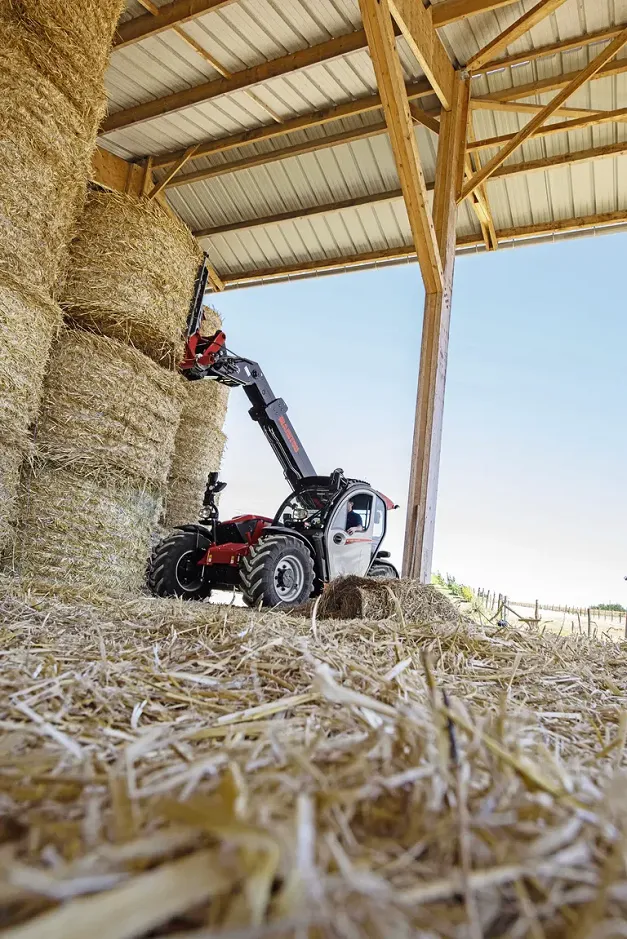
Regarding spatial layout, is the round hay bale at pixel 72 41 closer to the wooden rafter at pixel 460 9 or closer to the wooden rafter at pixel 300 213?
the wooden rafter at pixel 460 9

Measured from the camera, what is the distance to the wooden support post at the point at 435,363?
4.75 m

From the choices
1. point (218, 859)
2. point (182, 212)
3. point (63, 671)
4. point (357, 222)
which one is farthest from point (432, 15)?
point (218, 859)

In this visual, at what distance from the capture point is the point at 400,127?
4.37 metres

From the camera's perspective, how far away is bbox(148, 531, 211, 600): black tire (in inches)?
206

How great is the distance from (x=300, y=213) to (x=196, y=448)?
3.73 metres

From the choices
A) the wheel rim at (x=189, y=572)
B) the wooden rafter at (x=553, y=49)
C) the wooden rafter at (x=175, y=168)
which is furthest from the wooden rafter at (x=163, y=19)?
the wheel rim at (x=189, y=572)

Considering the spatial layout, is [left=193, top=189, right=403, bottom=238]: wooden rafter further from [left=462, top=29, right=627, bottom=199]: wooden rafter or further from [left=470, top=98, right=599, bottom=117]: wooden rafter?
[left=462, top=29, right=627, bottom=199]: wooden rafter

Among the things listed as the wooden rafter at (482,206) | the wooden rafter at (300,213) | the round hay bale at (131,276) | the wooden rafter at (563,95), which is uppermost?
the wooden rafter at (300,213)

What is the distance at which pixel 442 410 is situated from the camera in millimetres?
5164

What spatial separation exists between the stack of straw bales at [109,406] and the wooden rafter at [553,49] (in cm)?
364

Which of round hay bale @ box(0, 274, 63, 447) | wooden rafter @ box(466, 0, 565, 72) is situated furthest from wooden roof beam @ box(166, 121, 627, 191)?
round hay bale @ box(0, 274, 63, 447)

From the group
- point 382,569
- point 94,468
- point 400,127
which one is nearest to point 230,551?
point 94,468

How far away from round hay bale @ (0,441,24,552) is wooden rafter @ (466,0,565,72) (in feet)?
17.3

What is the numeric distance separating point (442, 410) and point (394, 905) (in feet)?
16.1
